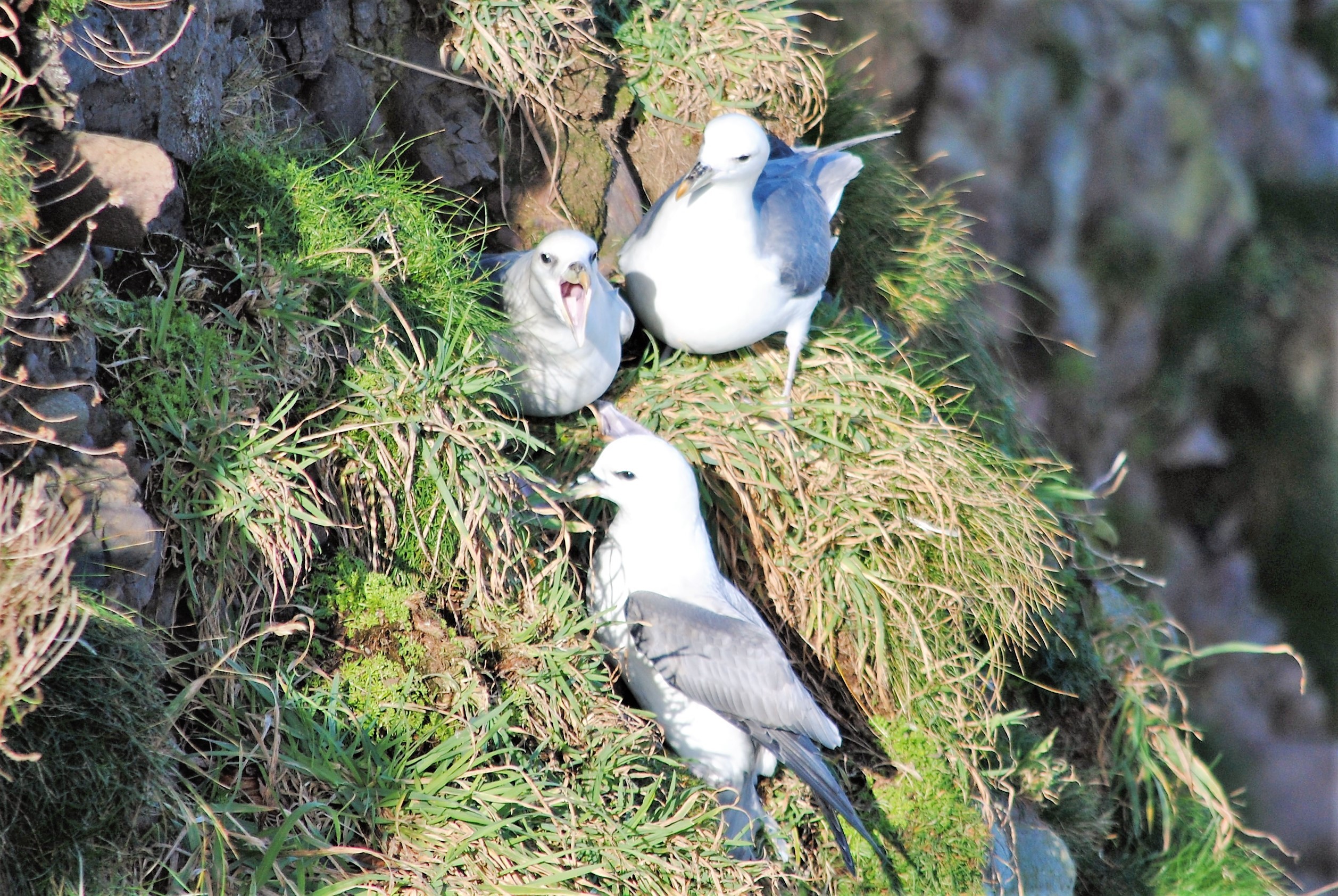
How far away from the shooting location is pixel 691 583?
290cm

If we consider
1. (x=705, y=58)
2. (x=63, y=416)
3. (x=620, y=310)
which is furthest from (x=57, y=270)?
(x=705, y=58)

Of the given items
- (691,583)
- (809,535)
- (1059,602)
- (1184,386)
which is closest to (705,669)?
(691,583)

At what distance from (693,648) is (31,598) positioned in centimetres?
153

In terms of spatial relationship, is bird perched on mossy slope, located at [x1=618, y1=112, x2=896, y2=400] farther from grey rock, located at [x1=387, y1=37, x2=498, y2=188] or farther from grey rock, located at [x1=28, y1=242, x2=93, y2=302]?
grey rock, located at [x1=28, y1=242, x2=93, y2=302]

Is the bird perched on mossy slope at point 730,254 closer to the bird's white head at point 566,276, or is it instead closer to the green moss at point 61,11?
the bird's white head at point 566,276

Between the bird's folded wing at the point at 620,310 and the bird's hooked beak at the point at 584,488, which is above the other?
the bird's folded wing at the point at 620,310

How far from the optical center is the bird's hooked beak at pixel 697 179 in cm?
313

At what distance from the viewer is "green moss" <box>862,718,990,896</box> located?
3164 mm

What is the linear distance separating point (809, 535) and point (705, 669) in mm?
684

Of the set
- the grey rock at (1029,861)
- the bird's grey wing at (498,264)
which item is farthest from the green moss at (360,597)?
the grey rock at (1029,861)

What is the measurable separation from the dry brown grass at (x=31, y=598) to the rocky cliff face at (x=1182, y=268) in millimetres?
5146

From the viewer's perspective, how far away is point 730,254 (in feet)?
10.5

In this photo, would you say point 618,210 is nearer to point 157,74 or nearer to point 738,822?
point 157,74

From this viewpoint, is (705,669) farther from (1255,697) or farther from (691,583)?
(1255,697)
